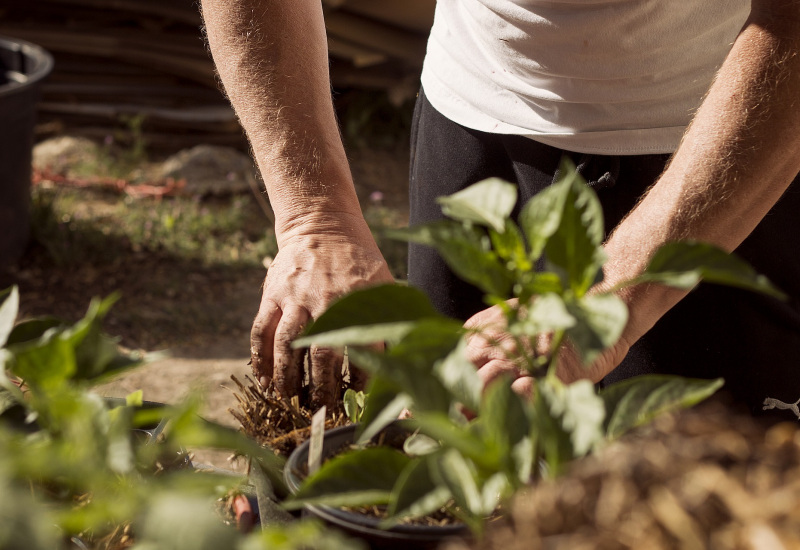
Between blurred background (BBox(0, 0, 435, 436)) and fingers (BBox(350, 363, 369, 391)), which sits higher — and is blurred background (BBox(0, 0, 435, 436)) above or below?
below

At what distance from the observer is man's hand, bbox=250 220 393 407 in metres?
1.05

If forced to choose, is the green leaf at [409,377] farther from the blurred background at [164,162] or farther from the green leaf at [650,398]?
the blurred background at [164,162]

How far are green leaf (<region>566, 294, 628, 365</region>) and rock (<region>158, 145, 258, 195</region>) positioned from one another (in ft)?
13.1

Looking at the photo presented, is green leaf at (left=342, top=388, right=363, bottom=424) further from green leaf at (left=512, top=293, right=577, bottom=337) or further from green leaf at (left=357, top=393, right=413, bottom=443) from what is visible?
green leaf at (left=512, top=293, right=577, bottom=337)

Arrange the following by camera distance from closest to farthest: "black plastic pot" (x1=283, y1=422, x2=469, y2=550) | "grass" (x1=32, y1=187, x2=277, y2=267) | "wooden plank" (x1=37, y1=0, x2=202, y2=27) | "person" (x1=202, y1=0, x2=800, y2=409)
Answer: "black plastic pot" (x1=283, y1=422, x2=469, y2=550), "person" (x1=202, y1=0, x2=800, y2=409), "grass" (x1=32, y1=187, x2=277, y2=267), "wooden plank" (x1=37, y1=0, x2=202, y2=27)

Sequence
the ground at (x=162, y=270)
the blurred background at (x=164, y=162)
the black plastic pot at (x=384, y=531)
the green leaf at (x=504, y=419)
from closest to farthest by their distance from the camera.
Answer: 1. the green leaf at (x=504, y=419)
2. the black plastic pot at (x=384, y=531)
3. the ground at (x=162, y=270)
4. the blurred background at (x=164, y=162)

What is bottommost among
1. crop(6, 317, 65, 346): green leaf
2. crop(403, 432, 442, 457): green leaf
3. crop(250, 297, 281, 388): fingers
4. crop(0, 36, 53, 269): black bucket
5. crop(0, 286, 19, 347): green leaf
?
crop(0, 36, 53, 269): black bucket

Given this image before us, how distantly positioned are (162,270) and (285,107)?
2.55 m

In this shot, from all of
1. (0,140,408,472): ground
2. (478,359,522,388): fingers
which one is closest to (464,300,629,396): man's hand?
(478,359,522,388): fingers

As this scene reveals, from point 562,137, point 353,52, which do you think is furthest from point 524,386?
point 353,52

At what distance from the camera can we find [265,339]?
1.13 metres

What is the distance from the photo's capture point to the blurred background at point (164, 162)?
3.55 meters

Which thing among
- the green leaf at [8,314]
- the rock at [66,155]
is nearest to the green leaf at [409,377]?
the green leaf at [8,314]

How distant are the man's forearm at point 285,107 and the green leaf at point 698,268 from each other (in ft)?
2.73
